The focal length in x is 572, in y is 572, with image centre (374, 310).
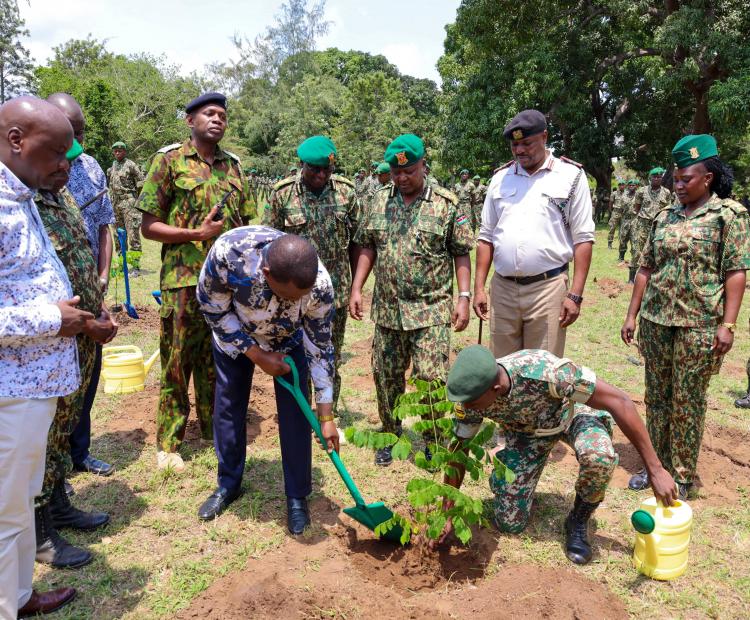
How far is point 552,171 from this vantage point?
3.65m

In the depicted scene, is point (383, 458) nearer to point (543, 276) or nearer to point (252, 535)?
point (252, 535)

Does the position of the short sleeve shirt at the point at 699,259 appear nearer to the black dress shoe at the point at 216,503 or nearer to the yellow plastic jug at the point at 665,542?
the yellow plastic jug at the point at 665,542

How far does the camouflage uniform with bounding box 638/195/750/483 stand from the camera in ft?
10.8

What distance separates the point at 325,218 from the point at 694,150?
2.35m

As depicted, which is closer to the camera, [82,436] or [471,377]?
[471,377]

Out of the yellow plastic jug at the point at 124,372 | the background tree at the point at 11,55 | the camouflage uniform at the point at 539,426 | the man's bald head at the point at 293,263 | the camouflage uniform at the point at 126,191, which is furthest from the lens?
the background tree at the point at 11,55

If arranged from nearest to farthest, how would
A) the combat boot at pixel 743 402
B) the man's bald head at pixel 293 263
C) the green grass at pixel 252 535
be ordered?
the man's bald head at pixel 293 263
the green grass at pixel 252 535
the combat boot at pixel 743 402

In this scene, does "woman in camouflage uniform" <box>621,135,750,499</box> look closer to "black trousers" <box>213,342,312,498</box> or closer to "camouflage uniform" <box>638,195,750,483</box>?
"camouflage uniform" <box>638,195,750,483</box>

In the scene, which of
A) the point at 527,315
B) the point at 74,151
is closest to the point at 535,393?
the point at 527,315

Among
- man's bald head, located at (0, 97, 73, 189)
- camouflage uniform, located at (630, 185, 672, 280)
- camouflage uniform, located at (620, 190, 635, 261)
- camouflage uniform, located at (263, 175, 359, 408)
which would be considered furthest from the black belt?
camouflage uniform, located at (620, 190, 635, 261)

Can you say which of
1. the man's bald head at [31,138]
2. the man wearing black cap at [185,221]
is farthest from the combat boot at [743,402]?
the man's bald head at [31,138]

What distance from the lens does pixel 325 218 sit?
13.5 ft

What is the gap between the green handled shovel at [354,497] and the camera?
9.52ft

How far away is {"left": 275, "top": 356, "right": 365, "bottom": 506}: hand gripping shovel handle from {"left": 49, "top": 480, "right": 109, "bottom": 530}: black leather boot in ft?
4.26
